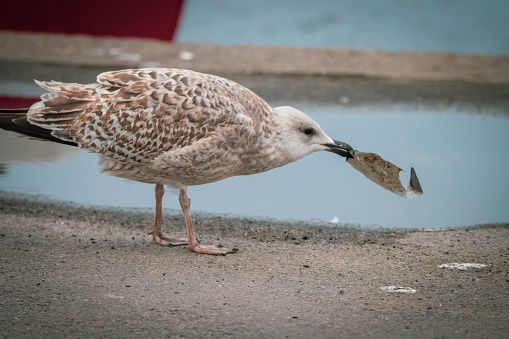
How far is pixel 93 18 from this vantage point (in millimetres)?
16000

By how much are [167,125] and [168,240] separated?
1.15 meters

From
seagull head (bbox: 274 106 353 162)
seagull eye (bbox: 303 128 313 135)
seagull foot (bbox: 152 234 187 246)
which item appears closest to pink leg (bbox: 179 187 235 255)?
seagull foot (bbox: 152 234 187 246)

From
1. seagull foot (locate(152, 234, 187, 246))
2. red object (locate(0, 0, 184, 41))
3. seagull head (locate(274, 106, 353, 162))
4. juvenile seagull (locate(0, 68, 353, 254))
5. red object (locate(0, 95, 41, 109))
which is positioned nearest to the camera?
juvenile seagull (locate(0, 68, 353, 254))

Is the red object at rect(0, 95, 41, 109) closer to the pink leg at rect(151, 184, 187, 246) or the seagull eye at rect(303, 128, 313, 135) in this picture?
the pink leg at rect(151, 184, 187, 246)

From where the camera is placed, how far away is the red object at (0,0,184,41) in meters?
15.9

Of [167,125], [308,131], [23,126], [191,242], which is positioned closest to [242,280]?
[191,242]

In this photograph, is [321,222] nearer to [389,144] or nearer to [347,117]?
[389,144]

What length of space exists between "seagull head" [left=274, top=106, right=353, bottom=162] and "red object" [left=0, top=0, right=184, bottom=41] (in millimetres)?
10228

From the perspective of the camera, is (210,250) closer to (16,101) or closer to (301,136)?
(301,136)

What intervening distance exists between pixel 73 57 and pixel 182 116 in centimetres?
848

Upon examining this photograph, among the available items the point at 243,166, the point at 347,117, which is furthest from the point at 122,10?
the point at 243,166

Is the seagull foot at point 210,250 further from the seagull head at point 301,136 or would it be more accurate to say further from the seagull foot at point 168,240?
the seagull head at point 301,136

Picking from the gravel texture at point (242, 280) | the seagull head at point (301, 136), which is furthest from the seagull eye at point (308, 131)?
the gravel texture at point (242, 280)

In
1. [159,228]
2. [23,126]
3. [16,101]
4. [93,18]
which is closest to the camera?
[23,126]
